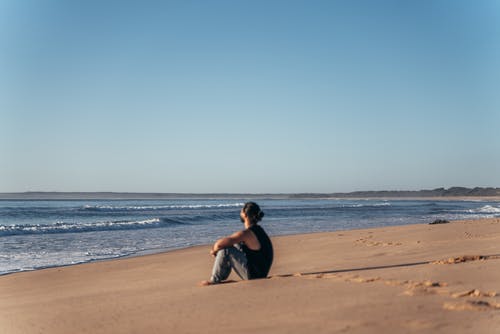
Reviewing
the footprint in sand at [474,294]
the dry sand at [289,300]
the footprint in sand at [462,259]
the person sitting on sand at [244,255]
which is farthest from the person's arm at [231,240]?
the footprint in sand at [462,259]

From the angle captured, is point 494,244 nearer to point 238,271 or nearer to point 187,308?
point 238,271

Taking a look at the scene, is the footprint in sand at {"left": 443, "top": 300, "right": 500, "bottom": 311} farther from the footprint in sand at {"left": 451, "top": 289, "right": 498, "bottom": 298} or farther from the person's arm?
the person's arm

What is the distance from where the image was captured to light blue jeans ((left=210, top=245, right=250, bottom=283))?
6754mm

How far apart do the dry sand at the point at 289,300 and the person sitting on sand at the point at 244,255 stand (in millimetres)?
266

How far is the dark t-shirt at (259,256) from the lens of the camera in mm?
6785

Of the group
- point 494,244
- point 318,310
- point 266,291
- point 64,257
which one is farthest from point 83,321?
point 64,257

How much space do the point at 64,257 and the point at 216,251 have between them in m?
7.88

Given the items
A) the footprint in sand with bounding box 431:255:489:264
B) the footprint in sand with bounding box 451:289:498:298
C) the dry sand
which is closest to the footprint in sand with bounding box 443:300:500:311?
the dry sand

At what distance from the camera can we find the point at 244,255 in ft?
22.3

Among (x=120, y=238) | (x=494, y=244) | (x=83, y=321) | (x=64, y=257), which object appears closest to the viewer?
(x=83, y=321)

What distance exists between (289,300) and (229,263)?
1.71 metres

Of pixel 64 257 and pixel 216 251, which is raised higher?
pixel 216 251

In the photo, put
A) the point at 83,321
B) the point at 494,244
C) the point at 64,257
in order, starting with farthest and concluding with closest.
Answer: the point at 64,257
the point at 494,244
the point at 83,321

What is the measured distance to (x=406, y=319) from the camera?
4.29 meters
